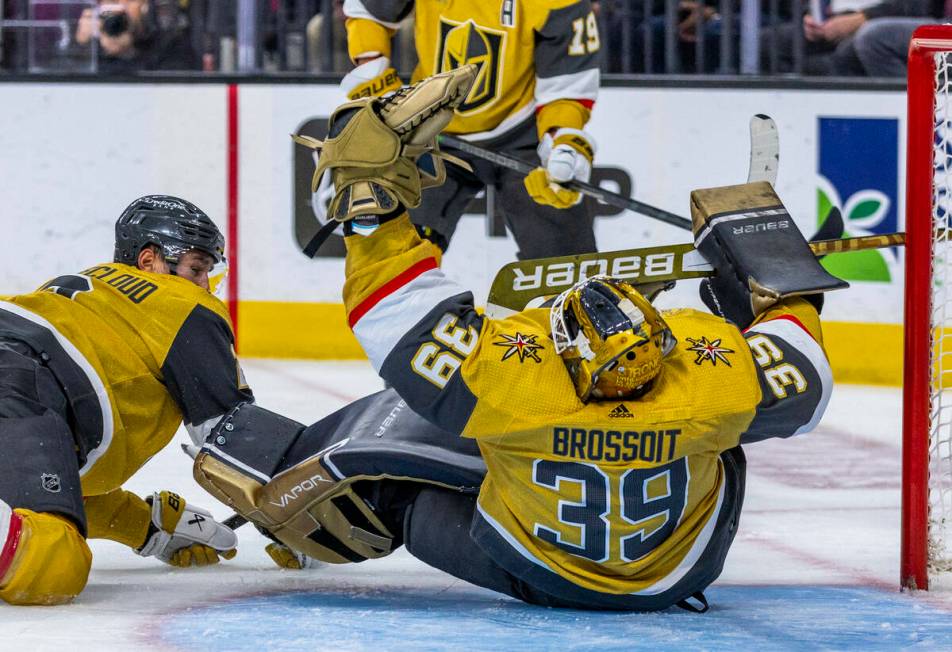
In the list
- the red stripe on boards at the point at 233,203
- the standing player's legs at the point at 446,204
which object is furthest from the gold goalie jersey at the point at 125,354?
the red stripe on boards at the point at 233,203

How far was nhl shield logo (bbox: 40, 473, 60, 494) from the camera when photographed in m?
2.28

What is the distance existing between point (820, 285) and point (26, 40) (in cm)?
381

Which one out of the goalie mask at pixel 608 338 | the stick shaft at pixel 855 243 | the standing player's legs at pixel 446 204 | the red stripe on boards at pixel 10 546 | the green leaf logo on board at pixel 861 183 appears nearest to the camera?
the goalie mask at pixel 608 338

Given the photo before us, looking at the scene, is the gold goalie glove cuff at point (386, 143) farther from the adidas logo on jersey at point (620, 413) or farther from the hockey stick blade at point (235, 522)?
the hockey stick blade at point (235, 522)

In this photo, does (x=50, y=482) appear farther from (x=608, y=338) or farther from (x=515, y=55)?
(x=515, y=55)

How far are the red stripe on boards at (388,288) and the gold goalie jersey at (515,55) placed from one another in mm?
→ 1882

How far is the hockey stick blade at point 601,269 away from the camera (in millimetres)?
2377

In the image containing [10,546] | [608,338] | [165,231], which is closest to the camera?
[608,338]

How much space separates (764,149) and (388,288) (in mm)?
802

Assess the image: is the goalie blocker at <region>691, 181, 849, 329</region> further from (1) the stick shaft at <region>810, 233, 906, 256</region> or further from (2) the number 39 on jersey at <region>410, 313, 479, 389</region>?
(2) the number 39 on jersey at <region>410, 313, 479, 389</region>

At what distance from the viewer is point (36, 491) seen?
2.26 metres

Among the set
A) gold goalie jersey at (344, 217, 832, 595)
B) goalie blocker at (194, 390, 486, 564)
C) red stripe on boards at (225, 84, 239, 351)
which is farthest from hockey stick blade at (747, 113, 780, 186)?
red stripe on boards at (225, 84, 239, 351)

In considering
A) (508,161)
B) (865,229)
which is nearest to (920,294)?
(508,161)

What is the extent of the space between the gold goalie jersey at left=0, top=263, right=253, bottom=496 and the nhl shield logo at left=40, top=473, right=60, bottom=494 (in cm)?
16
